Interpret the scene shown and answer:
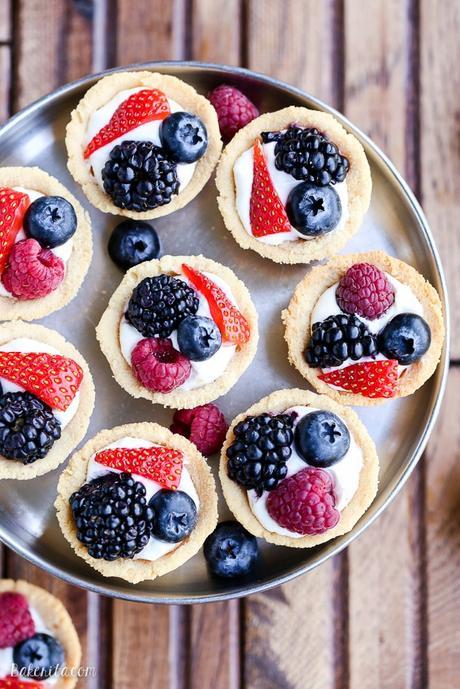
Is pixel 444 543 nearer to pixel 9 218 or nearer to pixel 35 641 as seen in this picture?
pixel 35 641

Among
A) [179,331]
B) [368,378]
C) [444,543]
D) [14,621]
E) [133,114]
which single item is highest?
[133,114]

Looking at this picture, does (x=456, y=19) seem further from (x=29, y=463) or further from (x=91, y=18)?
(x=29, y=463)

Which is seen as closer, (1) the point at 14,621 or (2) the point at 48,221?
(2) the point at 48,221

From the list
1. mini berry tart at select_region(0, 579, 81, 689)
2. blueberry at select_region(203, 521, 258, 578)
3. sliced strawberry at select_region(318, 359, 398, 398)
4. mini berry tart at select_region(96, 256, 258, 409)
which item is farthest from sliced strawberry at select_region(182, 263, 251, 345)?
mini berry tart at select_region(0, 579, 81, 689)

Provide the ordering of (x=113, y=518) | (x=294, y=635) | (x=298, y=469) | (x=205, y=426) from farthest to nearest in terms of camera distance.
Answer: (x=294, y=635)
(x=205, y=426)
(x=298, y=469)
(x=113, y=518)

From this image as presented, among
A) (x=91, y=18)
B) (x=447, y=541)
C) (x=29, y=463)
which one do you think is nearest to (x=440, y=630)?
(x=447, y=541)

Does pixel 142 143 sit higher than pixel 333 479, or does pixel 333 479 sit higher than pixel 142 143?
pixel 142 143

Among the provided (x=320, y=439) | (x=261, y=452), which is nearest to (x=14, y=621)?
(x=261, y=452)
